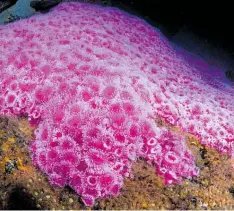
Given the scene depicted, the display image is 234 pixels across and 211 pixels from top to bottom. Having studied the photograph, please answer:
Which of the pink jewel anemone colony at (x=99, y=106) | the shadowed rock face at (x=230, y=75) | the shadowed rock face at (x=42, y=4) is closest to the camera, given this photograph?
the pink jewel anemone colony at (x=99, y=106)

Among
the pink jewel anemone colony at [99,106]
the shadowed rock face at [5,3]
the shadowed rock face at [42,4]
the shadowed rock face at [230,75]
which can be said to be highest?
the shadowed rock face at [42,4]

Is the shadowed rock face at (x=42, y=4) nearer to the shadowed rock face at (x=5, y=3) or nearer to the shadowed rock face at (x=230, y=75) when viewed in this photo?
the shadowed rock face at (x=5, y=3)

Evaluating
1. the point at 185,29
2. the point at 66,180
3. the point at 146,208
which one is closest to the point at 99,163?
the point at 66,180

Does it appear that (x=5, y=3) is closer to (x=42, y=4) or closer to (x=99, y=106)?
(x=42, y=4)

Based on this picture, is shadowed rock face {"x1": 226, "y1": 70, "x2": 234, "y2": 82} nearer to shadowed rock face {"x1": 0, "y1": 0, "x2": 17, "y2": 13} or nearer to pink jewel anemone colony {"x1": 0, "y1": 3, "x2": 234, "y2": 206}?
pink jewel anemone colony {"x1": 0, "y1": 3, "x2": 234, "y2": 206}

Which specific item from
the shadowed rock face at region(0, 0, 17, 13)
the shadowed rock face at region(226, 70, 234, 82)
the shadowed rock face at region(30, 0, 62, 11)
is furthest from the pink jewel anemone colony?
the shadowed rock face at region(226, 70, 234, 82)

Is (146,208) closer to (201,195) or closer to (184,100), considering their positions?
(201,195)

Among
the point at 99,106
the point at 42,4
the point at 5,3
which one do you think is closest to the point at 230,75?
the point at 99,106

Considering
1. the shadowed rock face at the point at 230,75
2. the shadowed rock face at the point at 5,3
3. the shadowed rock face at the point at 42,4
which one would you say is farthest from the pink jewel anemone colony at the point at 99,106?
the shadowed rock face at the point at 230,75

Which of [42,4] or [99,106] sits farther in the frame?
[42,4]

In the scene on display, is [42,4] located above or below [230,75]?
above
